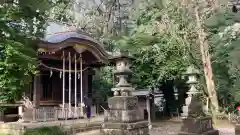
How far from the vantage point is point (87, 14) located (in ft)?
86.7

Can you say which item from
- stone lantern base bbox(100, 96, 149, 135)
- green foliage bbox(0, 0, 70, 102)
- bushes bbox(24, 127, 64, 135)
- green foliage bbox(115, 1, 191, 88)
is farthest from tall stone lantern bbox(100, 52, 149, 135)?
green foliage bbox(115, 1, 191, 88)

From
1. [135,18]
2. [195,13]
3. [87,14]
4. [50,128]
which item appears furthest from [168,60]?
[87,14]

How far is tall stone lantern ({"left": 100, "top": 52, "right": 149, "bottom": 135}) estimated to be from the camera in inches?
340

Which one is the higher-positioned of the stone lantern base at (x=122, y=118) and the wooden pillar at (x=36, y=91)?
the wooden pillar at (x=36, y=91)

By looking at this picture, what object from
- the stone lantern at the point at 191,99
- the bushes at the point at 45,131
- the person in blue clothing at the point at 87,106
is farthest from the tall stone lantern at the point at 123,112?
the person in blue clothing at the point at 87,106

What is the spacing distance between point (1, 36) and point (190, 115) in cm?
740

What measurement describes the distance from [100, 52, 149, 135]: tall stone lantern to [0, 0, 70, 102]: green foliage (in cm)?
291

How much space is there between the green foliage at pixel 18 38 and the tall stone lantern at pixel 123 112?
9.53 ft

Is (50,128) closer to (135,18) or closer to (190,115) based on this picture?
(190,115)

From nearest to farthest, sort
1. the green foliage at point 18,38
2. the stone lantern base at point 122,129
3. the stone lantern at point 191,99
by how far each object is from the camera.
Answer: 1. the green foliage at point 18,38
2. the stone lantern base at point 122,129
3. the stone lantern at point 191,99

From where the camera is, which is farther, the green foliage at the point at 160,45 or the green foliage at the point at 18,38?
the green foliage at the point at 160,45

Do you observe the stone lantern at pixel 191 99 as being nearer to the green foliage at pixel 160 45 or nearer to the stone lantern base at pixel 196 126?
the stone lantern base at pixel 196 126

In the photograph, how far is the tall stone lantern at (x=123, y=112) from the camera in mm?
8633

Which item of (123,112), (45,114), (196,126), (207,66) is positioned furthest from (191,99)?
(45,114)
